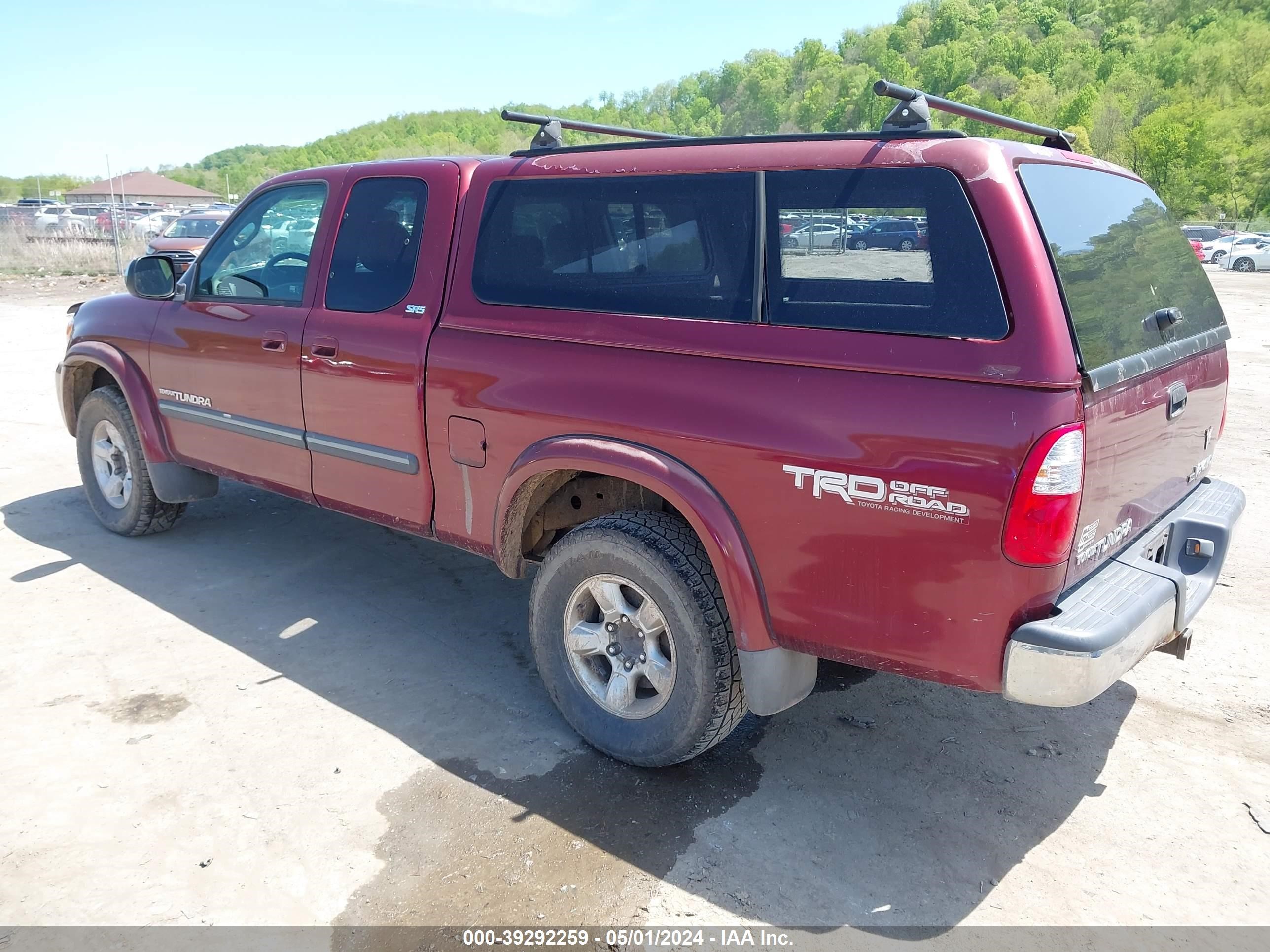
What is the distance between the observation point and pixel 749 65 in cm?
16438

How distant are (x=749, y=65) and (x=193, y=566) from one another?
575 feet

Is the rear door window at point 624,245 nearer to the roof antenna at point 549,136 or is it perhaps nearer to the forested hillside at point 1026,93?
the roof antenna at point 549,136

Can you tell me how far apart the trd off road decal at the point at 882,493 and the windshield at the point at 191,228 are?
22048 mm

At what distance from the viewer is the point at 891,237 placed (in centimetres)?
276

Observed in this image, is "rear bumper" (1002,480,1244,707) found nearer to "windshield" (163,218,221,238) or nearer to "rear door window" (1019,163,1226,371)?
"rear door window" (1019,163,1226,371)

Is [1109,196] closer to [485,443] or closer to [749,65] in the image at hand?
[485,443]

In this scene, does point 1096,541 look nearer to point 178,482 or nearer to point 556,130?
point 556,130

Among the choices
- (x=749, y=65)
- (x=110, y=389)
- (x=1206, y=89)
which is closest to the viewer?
(x=110, y=389)

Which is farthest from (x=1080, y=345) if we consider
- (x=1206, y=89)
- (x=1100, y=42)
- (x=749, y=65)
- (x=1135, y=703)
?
(x=749, y=65)

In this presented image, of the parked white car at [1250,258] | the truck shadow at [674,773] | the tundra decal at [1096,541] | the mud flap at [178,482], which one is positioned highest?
the tundra decal at [1096,541]

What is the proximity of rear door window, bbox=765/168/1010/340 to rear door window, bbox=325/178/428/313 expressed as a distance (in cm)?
169

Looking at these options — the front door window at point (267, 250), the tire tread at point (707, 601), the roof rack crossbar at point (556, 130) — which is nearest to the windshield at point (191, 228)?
the front door window at point (267, 250)

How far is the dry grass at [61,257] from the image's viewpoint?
25.6 metres

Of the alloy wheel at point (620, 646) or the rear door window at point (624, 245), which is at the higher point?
the rear door window at point (624, 245)
